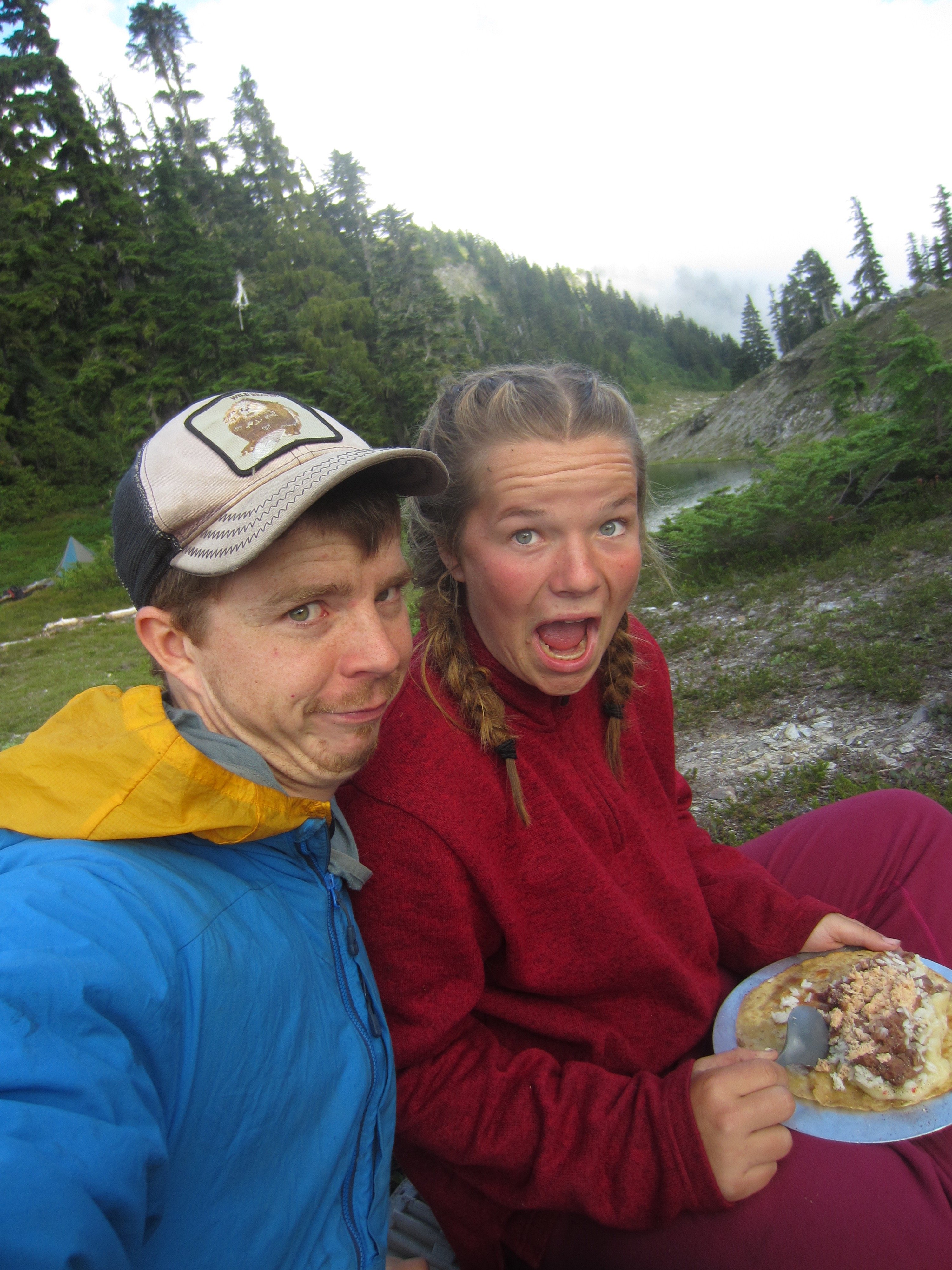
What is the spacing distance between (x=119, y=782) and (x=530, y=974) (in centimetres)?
122

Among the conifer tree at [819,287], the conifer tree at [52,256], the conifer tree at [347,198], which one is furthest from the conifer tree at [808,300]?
the conifer tree at [52,256]

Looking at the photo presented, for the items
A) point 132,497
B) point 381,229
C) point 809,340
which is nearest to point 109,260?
point 381,229

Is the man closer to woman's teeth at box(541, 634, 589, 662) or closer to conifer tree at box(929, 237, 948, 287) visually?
woman's teeth at box(541, 634, 589, 662)

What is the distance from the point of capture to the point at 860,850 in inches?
104

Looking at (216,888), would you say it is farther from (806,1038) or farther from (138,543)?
(806,1038)

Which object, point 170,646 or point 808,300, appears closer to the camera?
point 170,646

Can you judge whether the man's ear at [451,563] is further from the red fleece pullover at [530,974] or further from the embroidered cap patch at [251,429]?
the embroidered cap patch at [251,429]

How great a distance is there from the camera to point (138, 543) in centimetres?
152

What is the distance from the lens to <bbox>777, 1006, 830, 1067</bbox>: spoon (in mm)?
1893

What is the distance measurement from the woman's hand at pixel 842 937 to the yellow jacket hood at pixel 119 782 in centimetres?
190

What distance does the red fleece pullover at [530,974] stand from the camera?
169 centimetres

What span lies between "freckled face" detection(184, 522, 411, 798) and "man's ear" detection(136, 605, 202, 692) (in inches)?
0.9

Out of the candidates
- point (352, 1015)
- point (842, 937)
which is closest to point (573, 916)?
Answer: point (352, 1015)

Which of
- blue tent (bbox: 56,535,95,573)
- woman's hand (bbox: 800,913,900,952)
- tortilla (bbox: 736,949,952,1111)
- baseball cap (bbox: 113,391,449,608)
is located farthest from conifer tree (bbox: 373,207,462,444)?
tortilla (bbox: 736,949,952,1111)
